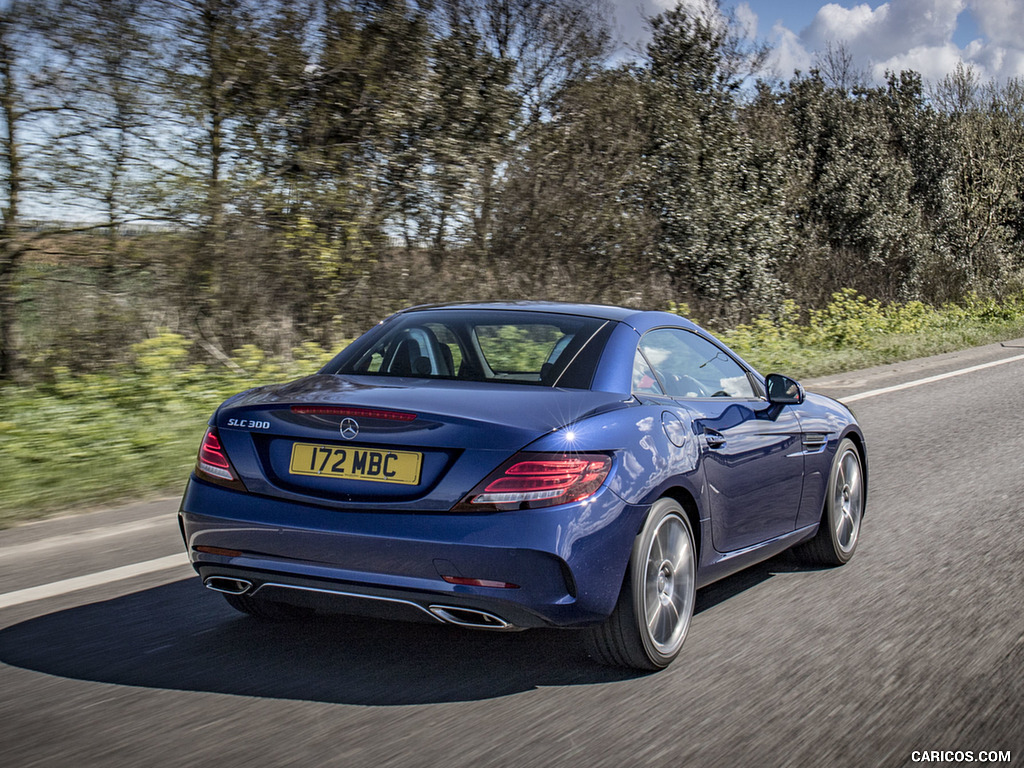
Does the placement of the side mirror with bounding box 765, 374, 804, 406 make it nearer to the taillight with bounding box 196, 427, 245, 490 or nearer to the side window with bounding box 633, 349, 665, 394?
the side window with bounding box 633, 349, 665, 394

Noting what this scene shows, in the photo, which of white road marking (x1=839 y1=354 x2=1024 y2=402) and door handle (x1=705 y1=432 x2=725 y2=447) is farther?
white road marking (x1=839 y1=354 x2=1024 y2=402)

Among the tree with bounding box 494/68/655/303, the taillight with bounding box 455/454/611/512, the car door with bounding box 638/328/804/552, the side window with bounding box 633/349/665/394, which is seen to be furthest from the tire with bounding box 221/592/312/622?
the tree with bounding box 494/68/655/303

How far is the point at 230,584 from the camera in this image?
3975 millimetres

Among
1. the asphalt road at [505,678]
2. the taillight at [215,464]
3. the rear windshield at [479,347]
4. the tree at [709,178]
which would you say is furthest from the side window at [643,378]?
the tree at [709,178]

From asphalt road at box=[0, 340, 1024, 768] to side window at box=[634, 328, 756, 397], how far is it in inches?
39.3

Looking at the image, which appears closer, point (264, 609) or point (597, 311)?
point (264, 609)

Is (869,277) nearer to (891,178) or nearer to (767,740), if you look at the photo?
(891,178)

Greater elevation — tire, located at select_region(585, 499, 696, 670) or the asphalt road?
tire, located at select_region(585, 499, 696, 670)

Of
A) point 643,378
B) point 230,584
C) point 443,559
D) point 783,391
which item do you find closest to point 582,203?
point 783,391

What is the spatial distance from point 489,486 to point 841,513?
2963mm

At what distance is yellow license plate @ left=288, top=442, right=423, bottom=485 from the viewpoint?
366cm

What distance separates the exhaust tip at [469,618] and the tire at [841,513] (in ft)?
8.51

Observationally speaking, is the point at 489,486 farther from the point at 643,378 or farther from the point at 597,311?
the point at 597,311

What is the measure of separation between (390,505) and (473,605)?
17.1 inches
